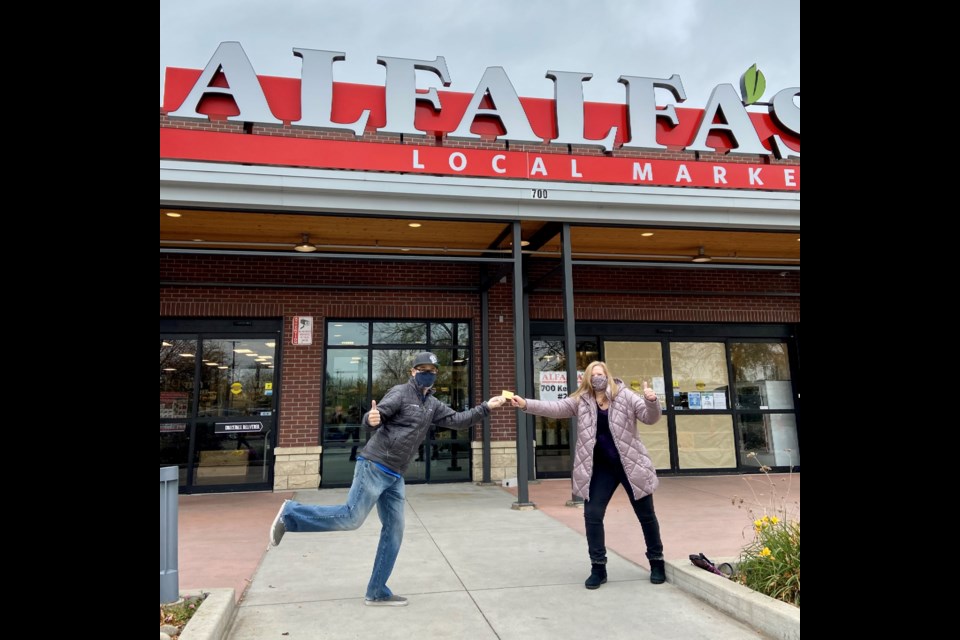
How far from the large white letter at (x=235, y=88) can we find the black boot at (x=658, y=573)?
682cm

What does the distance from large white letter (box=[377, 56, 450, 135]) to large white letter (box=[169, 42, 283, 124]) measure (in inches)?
A: 59.1

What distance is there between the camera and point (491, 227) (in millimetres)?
8984

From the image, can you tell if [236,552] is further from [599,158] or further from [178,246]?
[599,158]

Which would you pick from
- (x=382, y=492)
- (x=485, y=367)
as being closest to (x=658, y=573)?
(x=382, y=492)

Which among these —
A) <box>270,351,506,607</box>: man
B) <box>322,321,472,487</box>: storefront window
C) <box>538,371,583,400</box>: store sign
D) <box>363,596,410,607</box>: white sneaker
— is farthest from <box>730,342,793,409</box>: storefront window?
<box>363,596,410,607</box>: white sneaker

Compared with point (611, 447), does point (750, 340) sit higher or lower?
higher

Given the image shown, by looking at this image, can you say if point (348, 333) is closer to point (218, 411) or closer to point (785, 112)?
point (218, 411)

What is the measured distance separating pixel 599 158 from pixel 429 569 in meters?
5.89

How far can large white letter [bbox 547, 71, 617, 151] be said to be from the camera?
9.00 metres

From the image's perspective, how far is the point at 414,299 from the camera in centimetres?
1074

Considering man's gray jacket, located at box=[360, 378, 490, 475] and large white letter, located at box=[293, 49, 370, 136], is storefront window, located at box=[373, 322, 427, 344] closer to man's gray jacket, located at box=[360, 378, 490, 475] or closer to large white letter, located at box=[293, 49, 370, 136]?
large white letter, located at box=[293, 49, 370, 136]

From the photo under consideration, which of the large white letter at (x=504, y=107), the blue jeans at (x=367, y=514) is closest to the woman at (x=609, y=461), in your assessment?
the blue jeans at (x=367, y=514)
